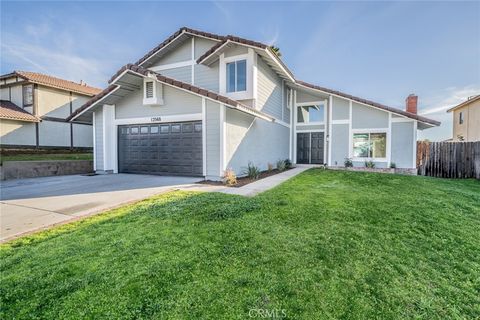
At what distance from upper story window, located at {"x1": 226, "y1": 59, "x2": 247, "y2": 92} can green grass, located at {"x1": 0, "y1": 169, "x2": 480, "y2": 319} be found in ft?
27.3

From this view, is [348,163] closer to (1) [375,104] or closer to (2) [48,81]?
(1) [375,104]

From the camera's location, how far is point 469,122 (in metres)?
23.6

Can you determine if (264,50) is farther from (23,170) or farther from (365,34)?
(23,170)

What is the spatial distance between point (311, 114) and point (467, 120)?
18446mm

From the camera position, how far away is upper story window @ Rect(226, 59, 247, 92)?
1255 cm

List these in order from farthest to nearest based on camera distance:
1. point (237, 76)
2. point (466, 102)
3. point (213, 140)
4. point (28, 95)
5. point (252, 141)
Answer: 1. point (466, 102)
2. point (28, 95)
3. point (252, 141)
4. point (237, 76)
5. point (213, 140)

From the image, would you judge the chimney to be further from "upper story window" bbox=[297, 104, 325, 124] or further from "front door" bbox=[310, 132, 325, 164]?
"front door" bbox=[310, 132, 325, 164]

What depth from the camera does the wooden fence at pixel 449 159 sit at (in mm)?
13578

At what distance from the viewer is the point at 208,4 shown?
43.7ft

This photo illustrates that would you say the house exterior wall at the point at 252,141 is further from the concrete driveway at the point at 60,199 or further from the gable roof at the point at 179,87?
the concrete driveway at the point at 60,199

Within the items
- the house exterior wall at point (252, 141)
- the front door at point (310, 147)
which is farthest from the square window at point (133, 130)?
the front door at point (310, 147)

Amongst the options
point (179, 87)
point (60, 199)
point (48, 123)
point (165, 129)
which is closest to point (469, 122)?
point (179, 87)

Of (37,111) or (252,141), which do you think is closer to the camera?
(252,141)

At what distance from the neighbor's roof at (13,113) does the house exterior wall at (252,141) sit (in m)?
16.9
